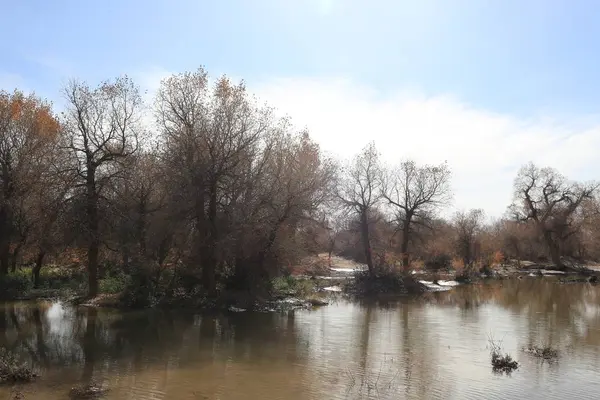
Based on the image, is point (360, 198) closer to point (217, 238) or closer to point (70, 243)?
point (217, 238)

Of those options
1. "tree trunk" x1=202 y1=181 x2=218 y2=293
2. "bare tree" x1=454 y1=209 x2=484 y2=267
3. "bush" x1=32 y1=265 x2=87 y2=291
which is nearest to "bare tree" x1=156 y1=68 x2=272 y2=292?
"tree trunk" x1=202 y1=181 x2=218 y2=293

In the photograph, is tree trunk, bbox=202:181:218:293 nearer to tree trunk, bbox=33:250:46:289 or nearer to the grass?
tree trunk, bbox=33:250:46:289

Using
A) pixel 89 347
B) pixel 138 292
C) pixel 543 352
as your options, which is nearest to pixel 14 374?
pixel 89 347

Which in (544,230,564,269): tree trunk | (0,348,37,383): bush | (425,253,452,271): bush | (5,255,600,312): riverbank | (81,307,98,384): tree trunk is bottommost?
(81,307,98,384): tree trunk

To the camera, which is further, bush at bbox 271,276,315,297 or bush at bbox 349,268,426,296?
bush at bbox 349,268,426,296

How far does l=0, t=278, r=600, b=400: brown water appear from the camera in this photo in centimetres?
1427

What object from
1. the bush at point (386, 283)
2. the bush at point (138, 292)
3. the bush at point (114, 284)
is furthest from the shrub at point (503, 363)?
the bush at point (386, 283)

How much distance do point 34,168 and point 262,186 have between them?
1427 cm

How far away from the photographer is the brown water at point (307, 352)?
14266 millimetres

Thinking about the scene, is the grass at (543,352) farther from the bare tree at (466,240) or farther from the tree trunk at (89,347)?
the bare tree at (466,240)

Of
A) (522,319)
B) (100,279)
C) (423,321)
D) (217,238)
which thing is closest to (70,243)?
(100,279)

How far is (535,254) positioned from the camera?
254 ft

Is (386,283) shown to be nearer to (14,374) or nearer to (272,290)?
(272,290)

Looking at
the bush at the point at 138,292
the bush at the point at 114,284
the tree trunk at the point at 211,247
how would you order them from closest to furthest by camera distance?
the bush at the point at 138,292 < the tree trunk at the point at 211,247 < the bush at the point at 114,284
